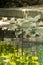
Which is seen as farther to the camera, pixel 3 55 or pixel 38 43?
pixel 38 43

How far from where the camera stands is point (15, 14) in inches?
247

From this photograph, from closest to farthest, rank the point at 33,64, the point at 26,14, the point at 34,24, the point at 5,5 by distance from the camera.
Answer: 1. the point at 33,64
2. the point at 34,24
3. the point at 26,14
4. the point at 5,5

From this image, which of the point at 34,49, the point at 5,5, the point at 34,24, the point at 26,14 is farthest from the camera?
the point at 5,5

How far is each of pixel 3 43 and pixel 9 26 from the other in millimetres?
205

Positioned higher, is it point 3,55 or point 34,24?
point 34,24

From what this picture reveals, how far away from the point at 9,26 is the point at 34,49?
437 millimetres

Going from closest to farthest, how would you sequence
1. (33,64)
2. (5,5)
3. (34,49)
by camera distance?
1. (33,64)
2. (34,49)
3. (5,5)

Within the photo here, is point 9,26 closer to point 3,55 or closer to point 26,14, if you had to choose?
point 3,55

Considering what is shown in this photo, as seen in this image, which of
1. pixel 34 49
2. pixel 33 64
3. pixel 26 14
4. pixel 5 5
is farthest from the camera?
pixel 5 5

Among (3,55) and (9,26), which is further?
(9,26)

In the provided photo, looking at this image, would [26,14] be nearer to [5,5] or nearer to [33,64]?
[5,5]

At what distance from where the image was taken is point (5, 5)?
7500mm

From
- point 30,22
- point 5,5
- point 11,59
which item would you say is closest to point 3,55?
point 11,59

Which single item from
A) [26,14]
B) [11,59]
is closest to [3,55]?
[11,59]
